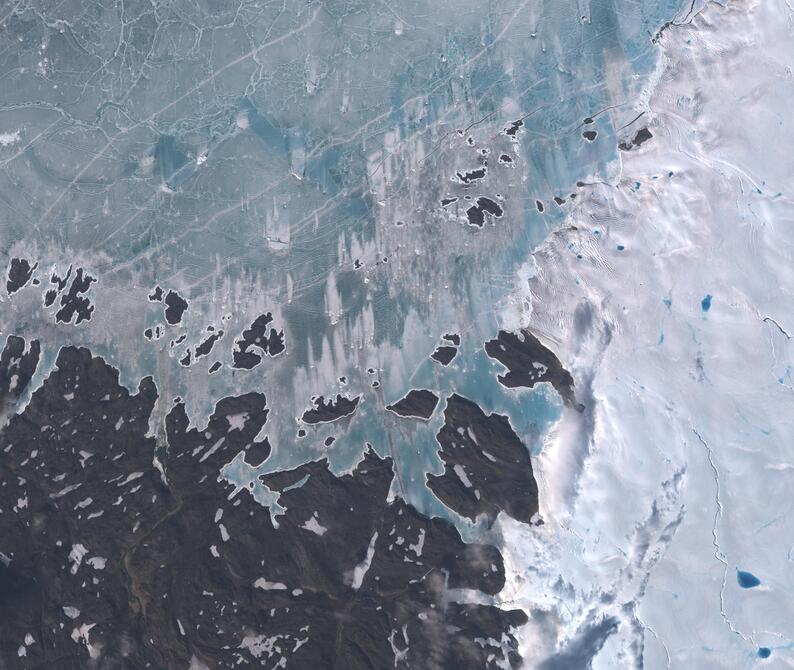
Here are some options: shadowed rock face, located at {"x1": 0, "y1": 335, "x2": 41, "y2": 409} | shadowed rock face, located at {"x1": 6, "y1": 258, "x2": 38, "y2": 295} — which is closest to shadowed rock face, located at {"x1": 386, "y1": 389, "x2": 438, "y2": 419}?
shadowed rock face, located at {"x1": 0, "y1": 335, "x2": 41, "y2": 409}

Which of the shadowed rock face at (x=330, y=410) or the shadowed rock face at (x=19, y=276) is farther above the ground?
the shadowed rock face at (x=19, y=276)

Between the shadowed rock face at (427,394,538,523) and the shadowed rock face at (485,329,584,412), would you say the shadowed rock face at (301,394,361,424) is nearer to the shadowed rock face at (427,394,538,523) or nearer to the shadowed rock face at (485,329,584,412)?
the shadowed rock face at (427,394,538,523)

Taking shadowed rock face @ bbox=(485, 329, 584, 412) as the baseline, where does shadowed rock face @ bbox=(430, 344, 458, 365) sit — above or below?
above

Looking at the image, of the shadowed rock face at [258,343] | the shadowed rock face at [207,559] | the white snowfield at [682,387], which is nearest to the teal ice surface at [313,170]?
the shadowed rock face at [258,343]

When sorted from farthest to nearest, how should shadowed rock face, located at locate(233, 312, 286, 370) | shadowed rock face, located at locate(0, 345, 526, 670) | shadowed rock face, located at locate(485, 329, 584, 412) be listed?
shadowed rock face, located at locate(233, 312, 286, 370) < shadowed rock face, located at locate(485, 329, 584, 412) < shadowed rock face, located at locate(0, 345, 526, 670)

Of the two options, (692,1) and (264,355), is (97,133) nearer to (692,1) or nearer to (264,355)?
(264,355)

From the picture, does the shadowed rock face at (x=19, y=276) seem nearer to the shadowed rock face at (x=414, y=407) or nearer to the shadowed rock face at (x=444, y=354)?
the shadowed rock face at (x=414, y=407)

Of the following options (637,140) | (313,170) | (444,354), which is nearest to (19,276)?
(313,170)

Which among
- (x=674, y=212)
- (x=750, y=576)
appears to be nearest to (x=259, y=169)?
(x=674, y=212)
